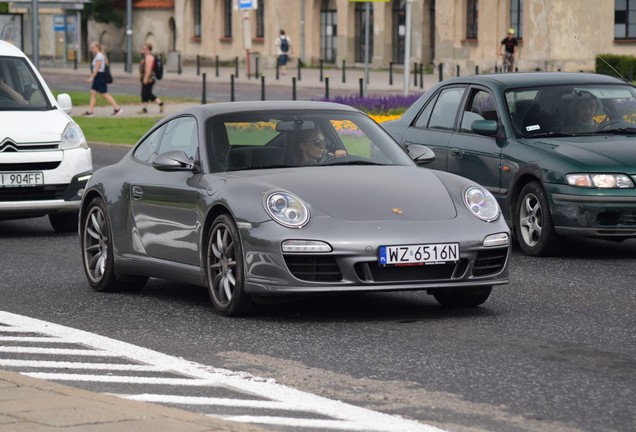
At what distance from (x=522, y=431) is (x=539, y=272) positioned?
6238 mm

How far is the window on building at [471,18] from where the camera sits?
67438mm

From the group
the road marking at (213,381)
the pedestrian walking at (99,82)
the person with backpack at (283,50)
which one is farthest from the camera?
the person with backpack at (283,50)

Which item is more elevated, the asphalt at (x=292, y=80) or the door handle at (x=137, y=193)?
the door handle at (x=137, y=193)

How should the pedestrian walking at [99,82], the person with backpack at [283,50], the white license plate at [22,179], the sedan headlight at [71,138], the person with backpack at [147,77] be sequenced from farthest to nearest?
the person with backpack at [283,50]
the person with backpack at [147,77]
the pedestrian walking at [99,82]
the sedan headlight at [71,138]
the white license plate at [22,179]

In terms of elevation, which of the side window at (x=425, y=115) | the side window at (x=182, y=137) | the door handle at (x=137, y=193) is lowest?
the door handle at (x=137, y=193)

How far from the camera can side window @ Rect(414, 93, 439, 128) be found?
15812 mm

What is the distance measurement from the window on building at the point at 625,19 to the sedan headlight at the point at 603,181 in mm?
49154

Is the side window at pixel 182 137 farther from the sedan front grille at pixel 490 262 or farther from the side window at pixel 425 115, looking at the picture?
the side window at pixel 425 115

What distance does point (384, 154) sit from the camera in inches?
433

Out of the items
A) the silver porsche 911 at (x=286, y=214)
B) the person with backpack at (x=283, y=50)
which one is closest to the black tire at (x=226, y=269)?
the silver porsche 911 at (x=286, y=214)

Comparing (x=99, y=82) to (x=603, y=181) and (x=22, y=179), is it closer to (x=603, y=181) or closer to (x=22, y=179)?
(x=22, y=179)

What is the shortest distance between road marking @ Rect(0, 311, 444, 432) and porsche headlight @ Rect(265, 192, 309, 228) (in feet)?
4.14

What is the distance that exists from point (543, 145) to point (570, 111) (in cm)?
62

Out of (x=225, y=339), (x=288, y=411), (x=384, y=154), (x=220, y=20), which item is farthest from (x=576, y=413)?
(x=220, y=20)
